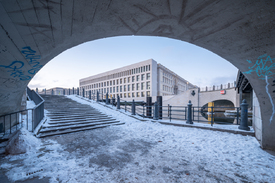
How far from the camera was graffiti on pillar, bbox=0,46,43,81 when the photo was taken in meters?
2.80

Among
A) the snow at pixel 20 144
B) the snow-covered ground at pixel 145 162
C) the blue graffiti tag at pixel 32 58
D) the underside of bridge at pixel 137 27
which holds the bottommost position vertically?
the snow-covered ground at pixel 145 162

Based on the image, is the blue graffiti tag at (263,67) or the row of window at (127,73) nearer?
the blue graffiti tag at (263,67)

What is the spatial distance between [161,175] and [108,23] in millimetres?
3511

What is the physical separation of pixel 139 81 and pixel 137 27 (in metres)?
36.7

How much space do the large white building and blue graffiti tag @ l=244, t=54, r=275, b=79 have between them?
3233cm

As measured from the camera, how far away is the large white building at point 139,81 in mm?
37219

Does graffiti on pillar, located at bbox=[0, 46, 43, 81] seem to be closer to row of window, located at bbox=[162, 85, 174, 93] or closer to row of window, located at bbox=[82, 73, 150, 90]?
row of window, located at bbox=[82, 73, 150, 90]

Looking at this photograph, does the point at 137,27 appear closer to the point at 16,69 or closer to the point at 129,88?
the point at 16,69

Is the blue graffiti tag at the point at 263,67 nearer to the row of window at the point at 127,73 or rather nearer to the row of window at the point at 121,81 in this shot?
the row of window at the point at 121,81

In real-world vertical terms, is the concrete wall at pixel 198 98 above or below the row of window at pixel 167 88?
below

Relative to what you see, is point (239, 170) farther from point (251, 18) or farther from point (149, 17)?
point (149, 17)

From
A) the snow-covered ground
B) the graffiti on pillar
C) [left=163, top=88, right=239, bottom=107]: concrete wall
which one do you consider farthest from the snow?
[left=163, top=88, right=239, bottom=107]: concrete wall

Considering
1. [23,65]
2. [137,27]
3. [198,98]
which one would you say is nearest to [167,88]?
[198,98]

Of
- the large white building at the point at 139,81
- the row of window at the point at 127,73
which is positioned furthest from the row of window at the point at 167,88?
the row of window at the point at 127,73
